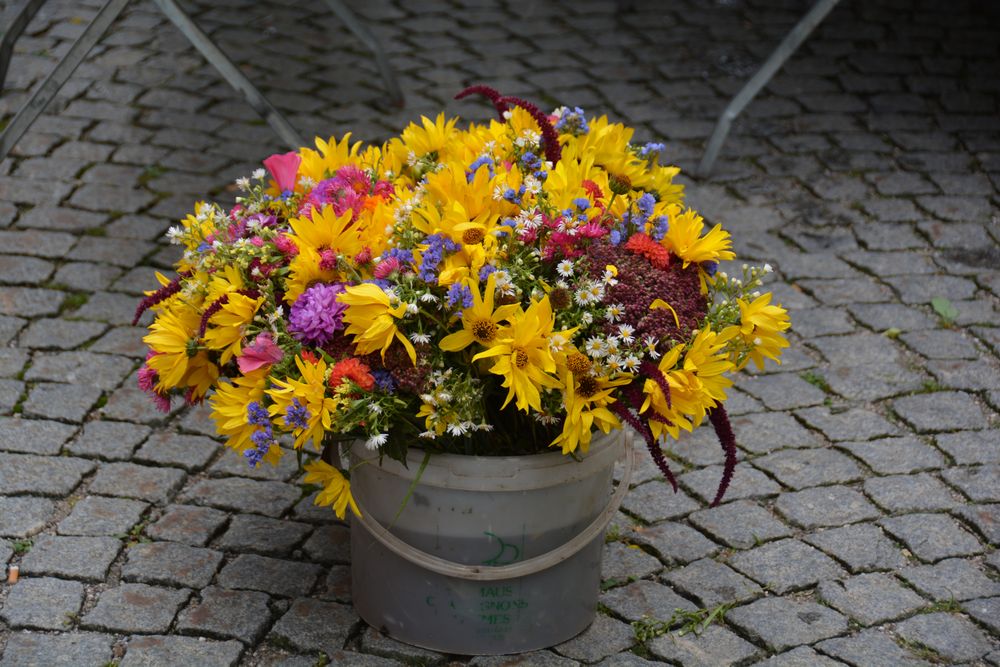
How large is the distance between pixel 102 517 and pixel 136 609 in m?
0.38

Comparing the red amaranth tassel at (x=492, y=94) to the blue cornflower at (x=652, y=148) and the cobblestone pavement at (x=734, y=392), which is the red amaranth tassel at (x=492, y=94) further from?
the cobblestone pavement at (x=734, y=392)

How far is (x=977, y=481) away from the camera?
3.28 meters

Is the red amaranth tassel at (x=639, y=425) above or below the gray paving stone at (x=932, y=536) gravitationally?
above

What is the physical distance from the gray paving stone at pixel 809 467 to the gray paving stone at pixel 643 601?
586 mm

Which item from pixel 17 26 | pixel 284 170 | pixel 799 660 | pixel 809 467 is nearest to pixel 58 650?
pixel 284 170

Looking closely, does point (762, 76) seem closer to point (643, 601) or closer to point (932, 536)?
point (932, 536)

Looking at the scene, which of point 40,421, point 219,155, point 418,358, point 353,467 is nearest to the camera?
point 418,358

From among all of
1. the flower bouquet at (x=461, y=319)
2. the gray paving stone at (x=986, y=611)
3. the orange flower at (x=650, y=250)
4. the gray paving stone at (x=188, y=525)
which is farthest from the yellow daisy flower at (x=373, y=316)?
the gray paving stone at (x=986, y=611)

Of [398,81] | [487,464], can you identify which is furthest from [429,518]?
[398,81]

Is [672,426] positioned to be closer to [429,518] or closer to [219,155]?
[429,518]

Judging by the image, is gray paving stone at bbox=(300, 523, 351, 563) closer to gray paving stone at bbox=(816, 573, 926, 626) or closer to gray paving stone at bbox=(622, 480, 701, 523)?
gray paving stone at bbox=(622, 480, 701, 523)

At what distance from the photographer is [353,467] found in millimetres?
2492

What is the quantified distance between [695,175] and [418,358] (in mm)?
2853

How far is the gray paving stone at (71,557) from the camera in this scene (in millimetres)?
2826
